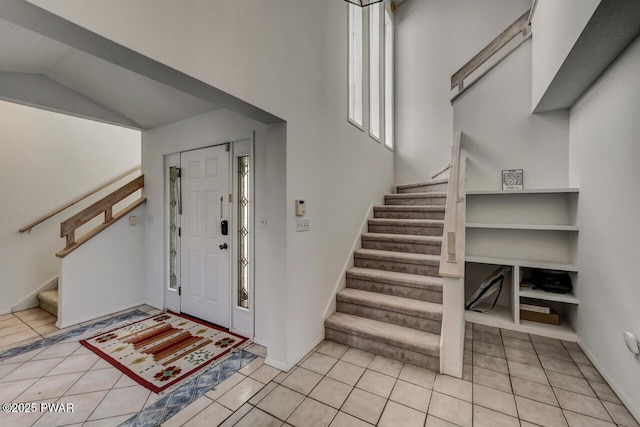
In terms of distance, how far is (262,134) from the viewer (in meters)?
2.54

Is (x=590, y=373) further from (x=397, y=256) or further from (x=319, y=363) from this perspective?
(x=319, y=363)

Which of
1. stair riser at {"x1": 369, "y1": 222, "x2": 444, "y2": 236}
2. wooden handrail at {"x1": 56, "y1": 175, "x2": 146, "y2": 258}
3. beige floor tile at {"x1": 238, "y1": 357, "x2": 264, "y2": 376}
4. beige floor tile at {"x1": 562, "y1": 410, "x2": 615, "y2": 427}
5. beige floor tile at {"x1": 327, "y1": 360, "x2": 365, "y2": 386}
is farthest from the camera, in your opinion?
stair riser at {"x1": 369, "y1": 222, "x2": 444, "y2": 236}

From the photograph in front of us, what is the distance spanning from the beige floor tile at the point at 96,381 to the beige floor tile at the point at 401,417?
200 cm

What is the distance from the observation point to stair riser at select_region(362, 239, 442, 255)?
3.09m

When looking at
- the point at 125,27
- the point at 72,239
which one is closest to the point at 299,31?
the point at 125,27

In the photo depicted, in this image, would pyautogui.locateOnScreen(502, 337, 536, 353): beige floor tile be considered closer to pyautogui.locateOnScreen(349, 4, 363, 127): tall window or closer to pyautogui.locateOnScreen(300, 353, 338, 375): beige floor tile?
pyautogui.locateOnScreen(300, 353, 338, 375): beige floor tile

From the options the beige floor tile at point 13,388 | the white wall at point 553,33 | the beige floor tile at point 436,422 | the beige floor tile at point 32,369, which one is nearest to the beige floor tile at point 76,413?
the beige floor tile at point 13,388

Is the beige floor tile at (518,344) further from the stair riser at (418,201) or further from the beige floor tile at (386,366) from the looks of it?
the stair riser at (418,201)

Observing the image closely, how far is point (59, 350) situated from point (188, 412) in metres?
1.73

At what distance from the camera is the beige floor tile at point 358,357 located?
89.6 inches

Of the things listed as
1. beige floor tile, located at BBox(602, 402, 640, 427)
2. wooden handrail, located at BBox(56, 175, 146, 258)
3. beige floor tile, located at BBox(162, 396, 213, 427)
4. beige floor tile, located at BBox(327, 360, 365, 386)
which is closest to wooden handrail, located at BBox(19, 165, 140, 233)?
wooden handrail, located at BBox(56, 175, 146, 258)

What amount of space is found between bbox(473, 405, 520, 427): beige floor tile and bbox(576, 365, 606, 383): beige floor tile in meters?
0.96

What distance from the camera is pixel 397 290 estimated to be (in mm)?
2805

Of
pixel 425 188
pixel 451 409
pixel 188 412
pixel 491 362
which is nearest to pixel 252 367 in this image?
pixel 188 412
